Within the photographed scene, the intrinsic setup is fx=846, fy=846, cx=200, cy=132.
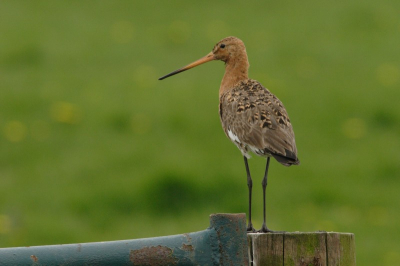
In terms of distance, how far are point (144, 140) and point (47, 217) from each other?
2.47 metres

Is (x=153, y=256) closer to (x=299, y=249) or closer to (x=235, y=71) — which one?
(x=299, y=249)

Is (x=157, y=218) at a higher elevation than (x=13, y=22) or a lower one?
Answer: lower

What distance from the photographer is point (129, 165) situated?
45.1 ft

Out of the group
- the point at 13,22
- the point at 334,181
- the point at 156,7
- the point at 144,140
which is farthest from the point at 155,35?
the point at 334,181

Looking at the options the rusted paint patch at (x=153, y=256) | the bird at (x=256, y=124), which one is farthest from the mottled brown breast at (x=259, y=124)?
the rusted paint patch at (x=153, y=256)

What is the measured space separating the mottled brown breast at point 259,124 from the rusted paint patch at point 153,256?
2822 mm

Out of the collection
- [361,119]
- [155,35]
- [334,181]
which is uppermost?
[155,35]

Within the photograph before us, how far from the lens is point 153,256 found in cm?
386

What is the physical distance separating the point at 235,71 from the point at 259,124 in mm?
1430

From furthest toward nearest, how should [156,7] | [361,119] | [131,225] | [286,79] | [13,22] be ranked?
[156,7] < [13,22] < [286,79] < [361,119] < [131,225]

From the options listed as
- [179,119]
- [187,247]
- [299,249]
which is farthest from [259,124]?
[179,119]

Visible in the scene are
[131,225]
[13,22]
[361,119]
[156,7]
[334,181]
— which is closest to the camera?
[131,225]

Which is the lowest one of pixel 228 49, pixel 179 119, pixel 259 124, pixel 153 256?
pixel 153 256

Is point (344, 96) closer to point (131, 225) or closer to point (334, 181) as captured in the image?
point (334, 181)
